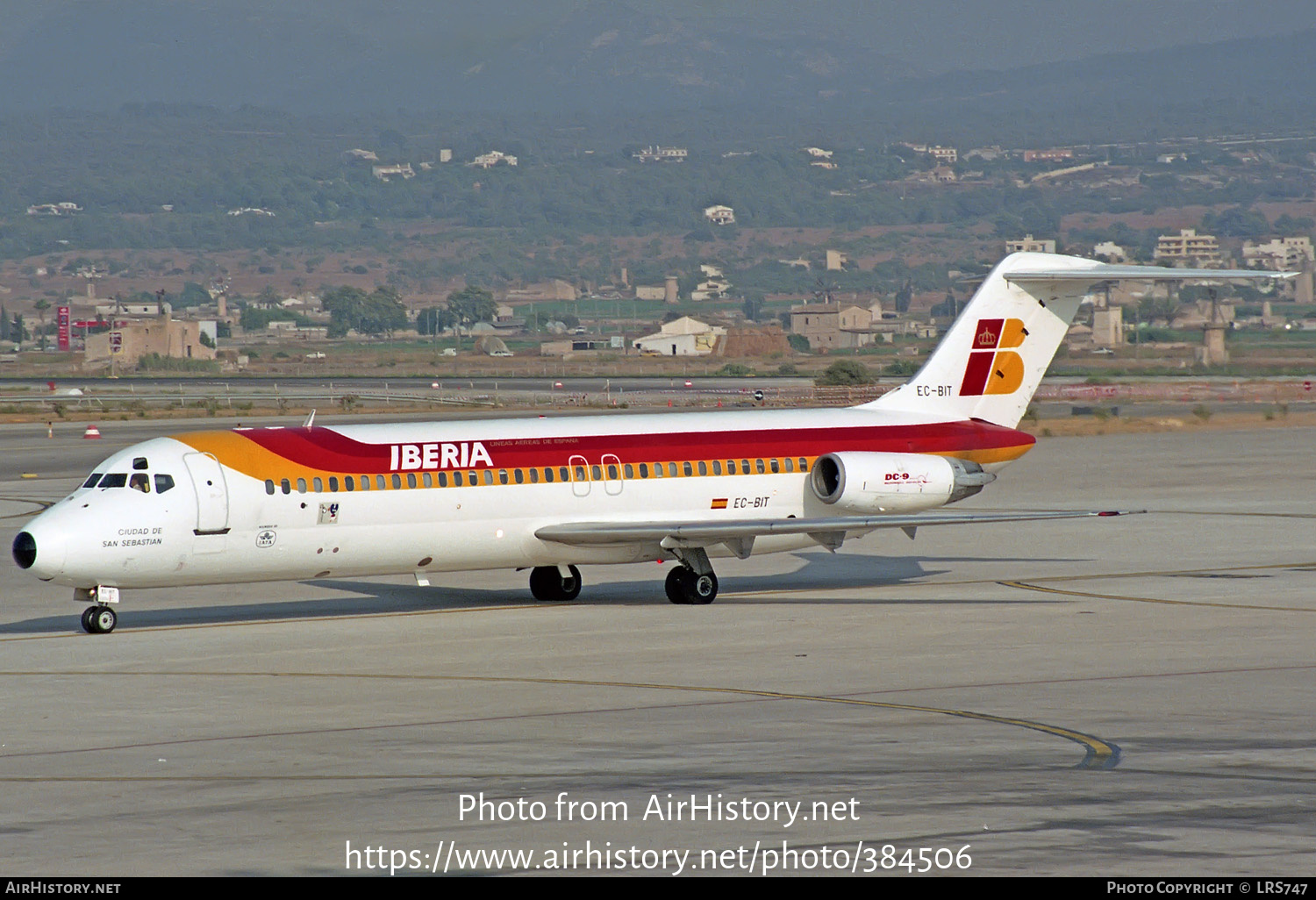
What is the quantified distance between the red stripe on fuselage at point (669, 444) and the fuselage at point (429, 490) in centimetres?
3

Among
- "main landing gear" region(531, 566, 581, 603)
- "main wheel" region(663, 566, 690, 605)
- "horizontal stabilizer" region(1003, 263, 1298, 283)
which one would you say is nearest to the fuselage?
"main wheel" region(663, 566, 690, 605)

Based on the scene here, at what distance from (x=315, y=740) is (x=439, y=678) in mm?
4119

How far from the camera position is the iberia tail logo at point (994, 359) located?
107 feet

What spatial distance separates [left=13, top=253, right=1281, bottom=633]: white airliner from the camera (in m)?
26.1

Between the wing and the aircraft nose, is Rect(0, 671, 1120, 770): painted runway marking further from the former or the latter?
the wing

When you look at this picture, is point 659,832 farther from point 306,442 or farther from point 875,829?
point 306,442

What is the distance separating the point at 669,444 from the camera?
2991cm

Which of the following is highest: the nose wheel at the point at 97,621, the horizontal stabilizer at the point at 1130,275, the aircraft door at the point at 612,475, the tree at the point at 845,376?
the horizontal stabilizer at the point at 1130,275

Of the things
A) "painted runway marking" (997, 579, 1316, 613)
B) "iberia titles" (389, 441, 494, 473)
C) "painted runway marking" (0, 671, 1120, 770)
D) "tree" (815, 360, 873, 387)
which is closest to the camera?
"painted runway marking" (0, 671, 1120, 770)

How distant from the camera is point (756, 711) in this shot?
19188mm

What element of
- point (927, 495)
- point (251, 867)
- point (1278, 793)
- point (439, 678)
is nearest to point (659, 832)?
point (251, 867)

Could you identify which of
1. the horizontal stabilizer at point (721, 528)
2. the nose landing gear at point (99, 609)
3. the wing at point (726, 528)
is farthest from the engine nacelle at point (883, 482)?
the nose landing gear at point (99, 609)

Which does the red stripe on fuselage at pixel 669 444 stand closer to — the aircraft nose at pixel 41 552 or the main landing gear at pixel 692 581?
the main landing gear at pixel 692 581

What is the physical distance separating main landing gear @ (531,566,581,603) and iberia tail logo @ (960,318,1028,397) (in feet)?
26.9
